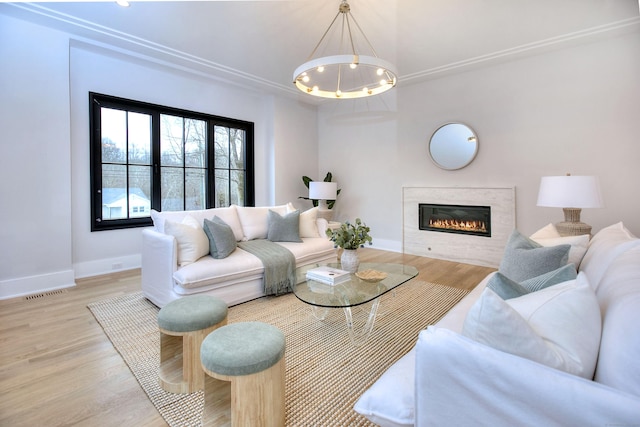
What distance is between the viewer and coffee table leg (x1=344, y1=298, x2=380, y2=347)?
217 cm

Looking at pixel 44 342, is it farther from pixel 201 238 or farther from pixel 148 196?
pixel 148 196

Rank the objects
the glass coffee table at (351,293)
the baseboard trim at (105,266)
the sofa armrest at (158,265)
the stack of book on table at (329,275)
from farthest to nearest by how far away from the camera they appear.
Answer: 1. the baseboard trim at (105,266)
2. the sofa armrest at (158,265)
3. the stack of book on table at (329,275)
4. the glass coffee table at (351,293)

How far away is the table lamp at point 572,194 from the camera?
2.69m

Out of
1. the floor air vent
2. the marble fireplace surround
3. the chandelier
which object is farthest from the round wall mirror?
the floor air vent

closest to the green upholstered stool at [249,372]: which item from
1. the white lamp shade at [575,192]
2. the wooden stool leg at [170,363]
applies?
the wooden stool leg at [170,363]

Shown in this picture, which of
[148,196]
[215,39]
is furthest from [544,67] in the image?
[148,196]

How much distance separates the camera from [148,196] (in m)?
4.32

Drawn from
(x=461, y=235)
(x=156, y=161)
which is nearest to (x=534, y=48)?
(x=461, y=235)

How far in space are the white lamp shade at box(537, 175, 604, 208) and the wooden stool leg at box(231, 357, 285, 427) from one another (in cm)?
289

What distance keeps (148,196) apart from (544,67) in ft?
18.3

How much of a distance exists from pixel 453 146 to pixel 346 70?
1.96 meters

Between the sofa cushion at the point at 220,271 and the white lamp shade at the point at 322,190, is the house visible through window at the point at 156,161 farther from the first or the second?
the sofa cushion at the point at 220,271

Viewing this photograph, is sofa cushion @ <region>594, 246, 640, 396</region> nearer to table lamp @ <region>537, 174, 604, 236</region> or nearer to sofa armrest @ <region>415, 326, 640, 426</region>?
sofa armrest @ <region>415, 326, 640, 426</region>

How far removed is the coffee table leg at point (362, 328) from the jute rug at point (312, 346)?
46 millimetres
